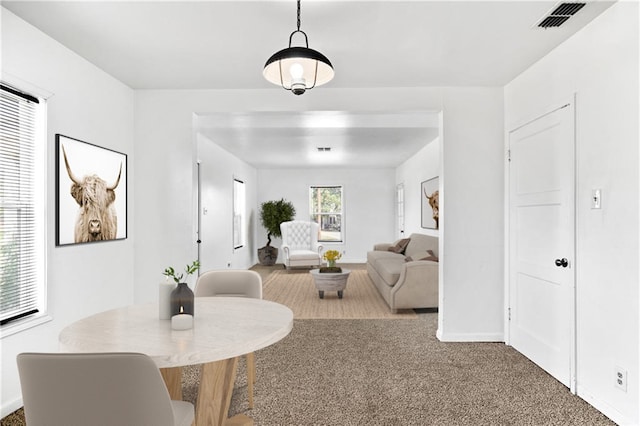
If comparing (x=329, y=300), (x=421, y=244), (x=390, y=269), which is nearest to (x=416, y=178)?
(x=421, y=244)

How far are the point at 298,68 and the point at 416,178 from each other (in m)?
6.14

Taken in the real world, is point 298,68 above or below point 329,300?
above

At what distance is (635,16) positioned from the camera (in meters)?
2.24

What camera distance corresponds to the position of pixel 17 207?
2521 mm

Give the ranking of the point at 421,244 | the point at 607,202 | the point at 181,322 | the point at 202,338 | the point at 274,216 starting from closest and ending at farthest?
the point at 202,338 → the point at 181,322 → the point at 607,202 → the point at 421,244 → the point at 274,216

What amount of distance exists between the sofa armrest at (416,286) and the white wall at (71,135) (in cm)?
295

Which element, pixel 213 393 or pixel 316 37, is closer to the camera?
pixel 213 393

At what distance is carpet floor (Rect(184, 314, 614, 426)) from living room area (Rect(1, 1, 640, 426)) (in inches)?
0.6

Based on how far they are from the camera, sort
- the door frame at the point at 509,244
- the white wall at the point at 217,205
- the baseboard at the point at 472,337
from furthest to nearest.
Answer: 1. the white wall at the point at 217,205
2. the baseboard at the point at 472,337
3. the door frame at the point at 509,244

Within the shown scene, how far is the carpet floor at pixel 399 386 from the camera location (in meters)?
2.45

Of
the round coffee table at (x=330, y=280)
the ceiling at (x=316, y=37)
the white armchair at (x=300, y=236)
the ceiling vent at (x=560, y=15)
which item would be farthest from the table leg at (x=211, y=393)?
the white armchair at (x=300, y=236)

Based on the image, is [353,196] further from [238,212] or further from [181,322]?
[181,322]

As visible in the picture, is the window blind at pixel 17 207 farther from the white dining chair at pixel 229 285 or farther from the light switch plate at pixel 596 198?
the light switch plate at pixel 596 198

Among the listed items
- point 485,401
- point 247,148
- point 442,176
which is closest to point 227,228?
point 247,148
